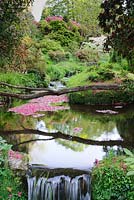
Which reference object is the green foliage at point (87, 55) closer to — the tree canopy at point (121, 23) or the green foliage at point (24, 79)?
the green foliage at point (24, 79)

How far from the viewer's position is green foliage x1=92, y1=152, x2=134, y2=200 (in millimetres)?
5797

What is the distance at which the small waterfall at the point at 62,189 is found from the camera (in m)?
6.24

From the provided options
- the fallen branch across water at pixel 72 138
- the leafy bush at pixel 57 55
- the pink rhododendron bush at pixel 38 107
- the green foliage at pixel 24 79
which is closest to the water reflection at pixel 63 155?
the fallen branch across water at pixel 72 138

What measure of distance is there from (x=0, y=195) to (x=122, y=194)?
192 cm

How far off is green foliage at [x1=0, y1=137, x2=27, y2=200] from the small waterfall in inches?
9.4

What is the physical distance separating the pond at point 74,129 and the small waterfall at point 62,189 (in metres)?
0.42

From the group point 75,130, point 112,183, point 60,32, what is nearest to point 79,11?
point 60,32

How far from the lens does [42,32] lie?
82.9 feet

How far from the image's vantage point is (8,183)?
6.09m

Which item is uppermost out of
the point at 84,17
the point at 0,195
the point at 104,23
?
the point at 84,17

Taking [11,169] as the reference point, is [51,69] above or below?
above

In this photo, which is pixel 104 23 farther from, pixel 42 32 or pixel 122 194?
pixel 42 32

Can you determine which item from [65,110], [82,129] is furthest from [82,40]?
[82,129]

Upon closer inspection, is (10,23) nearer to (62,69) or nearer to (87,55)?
(62,69)
